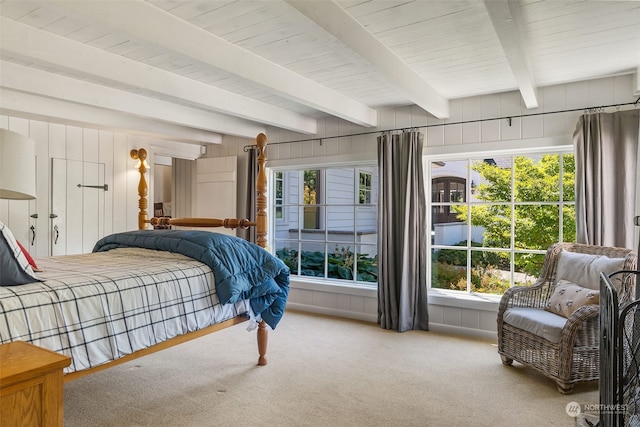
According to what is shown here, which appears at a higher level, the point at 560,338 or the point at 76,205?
the point at 76,205

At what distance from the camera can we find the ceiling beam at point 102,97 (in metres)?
2.87

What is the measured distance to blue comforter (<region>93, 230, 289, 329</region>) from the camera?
263 centimetres

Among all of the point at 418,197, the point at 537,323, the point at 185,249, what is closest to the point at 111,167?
the point at 185,249

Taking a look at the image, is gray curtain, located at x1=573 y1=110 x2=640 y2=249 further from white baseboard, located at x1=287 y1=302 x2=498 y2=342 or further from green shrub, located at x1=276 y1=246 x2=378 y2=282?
green shrub, located at x1=276 y1=246 x2=378 y2=282

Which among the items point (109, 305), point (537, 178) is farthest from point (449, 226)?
point (109, 305)

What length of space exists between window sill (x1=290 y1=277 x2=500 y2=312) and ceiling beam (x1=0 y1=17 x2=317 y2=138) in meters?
1.91

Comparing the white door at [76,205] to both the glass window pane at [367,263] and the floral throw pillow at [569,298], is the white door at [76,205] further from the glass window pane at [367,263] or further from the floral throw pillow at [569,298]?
the floral throw pillow at [569,298]

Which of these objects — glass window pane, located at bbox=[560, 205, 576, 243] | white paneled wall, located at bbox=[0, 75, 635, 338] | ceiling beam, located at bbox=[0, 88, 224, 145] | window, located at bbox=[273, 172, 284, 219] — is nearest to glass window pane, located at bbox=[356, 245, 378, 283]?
white paneled wall, located at bbox=[0, 75, 635, 338]

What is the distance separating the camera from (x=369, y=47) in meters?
2.45

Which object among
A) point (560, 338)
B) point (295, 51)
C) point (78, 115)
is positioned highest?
point (295, 51)

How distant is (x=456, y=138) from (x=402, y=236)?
42.1 inches

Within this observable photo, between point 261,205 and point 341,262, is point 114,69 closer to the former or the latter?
point 261,205

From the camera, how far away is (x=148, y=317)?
2.18 m

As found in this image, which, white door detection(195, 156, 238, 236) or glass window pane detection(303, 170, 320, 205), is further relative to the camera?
white door detection(195, 156, 238, 236)
